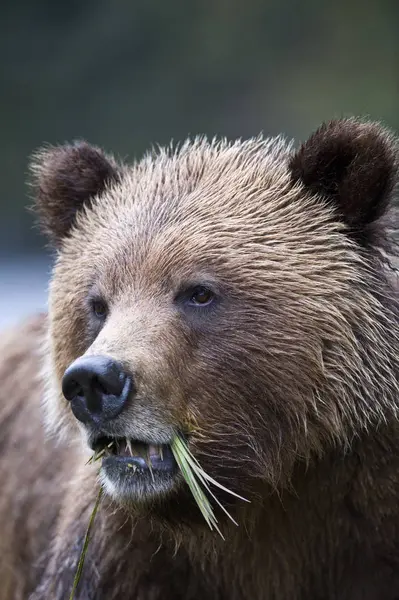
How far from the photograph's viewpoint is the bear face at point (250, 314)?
454 cm

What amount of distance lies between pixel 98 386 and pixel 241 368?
63cm

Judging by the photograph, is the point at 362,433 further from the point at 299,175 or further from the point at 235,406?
the point at 299,175

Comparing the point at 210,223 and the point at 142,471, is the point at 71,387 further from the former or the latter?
the point at 210,223

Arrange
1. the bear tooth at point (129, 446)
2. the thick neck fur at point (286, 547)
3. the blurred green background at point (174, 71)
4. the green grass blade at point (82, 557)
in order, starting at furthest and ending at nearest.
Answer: the blurred green background at point (174, 71)
the green grass blade at point (82, 557)
the thick neck fur at point (286, 547)
the bear tooth at point (129, 446)

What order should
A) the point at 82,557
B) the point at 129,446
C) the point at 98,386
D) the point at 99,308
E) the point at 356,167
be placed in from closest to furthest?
the point at 98,386 < the point at 129,446 < the point at 356,167 < the point at 99,308 < the point at 82,557

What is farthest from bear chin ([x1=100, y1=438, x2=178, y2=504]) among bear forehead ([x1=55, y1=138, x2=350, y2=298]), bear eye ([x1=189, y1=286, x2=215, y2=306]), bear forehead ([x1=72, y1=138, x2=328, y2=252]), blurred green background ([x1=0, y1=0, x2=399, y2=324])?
blurred green background ([x1=0, y1=0, x2=399, y2=324])

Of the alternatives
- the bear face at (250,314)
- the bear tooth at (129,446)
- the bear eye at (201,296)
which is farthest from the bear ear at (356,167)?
the bear tooth at (129,446)

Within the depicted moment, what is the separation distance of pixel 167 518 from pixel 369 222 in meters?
1.47

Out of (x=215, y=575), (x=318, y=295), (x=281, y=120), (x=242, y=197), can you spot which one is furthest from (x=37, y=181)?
(x=281, y=120)

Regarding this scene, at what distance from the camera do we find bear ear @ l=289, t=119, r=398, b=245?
4.79 metres

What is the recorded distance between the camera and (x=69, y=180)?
18.3ft

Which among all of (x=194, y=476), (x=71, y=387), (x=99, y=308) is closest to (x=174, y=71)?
(x=99, y=308)

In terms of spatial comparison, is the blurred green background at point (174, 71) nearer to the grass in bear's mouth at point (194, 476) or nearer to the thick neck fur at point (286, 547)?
the thick neck fur at point (286, 547)

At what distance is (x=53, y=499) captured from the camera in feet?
20.3
